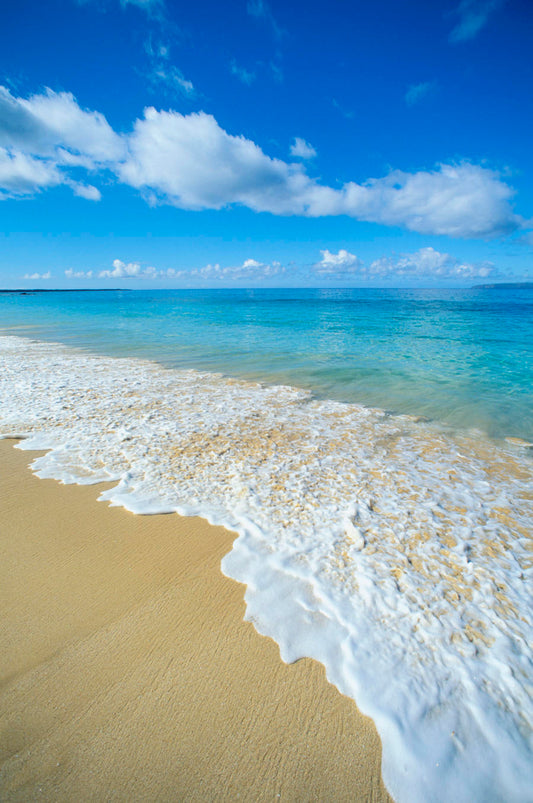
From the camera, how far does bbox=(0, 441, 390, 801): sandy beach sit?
6.89 feet

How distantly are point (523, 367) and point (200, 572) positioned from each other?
53.4ft

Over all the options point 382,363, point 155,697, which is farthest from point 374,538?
point 382,363

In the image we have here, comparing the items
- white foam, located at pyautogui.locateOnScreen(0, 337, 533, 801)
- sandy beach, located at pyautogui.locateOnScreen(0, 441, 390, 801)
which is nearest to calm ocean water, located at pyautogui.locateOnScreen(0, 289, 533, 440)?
white foam, located at pyautogui.locateOnScreen(0, 337, 533, 801)

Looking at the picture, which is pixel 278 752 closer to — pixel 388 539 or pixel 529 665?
pixel 529 665

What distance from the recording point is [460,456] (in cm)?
634

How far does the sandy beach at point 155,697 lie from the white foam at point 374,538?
0.24 metres

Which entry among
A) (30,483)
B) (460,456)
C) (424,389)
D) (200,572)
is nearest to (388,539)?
(200,572)

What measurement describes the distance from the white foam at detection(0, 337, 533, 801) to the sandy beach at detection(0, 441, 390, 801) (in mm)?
241

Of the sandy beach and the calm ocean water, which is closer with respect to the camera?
the sandy beach

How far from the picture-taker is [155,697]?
2.50 m

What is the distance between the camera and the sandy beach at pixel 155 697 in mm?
2102

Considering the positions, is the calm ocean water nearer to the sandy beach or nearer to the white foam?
the white foam

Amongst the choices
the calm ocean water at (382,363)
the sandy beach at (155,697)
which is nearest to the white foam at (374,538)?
the sandy beach at (155,697)

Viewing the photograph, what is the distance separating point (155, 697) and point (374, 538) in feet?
8.57
